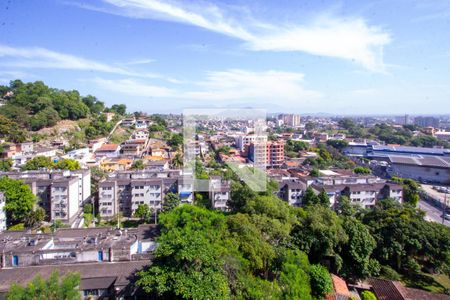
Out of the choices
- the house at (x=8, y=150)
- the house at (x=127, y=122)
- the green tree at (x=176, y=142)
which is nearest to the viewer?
the house at (x=8, y=150)

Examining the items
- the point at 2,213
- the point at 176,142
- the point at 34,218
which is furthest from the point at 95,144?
the point at 2,213

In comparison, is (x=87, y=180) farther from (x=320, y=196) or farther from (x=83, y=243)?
(x=320, y=196)

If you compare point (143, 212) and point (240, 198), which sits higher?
point (240, 198)

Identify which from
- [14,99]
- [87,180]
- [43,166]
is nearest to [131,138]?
[14,99]

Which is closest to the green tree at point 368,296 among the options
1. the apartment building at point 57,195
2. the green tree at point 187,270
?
the green tree at point 187,270

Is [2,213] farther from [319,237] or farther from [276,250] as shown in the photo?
[319,237]

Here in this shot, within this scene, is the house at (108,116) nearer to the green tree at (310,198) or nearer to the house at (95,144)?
the house at (95,144)

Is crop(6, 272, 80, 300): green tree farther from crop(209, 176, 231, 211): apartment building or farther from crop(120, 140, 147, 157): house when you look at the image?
crop(120, 140, 147, 157): house
